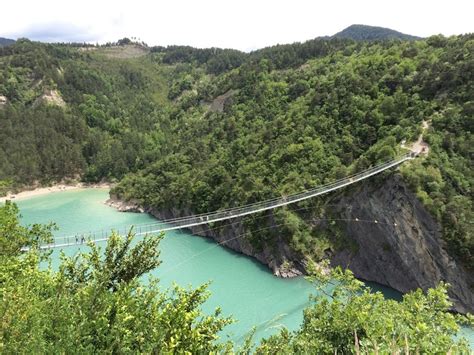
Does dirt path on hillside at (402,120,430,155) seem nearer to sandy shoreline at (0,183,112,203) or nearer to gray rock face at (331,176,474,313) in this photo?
gray rock face at (331,176,474,313)

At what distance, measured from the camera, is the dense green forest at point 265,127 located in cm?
1948

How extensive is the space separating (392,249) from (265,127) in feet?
49.5

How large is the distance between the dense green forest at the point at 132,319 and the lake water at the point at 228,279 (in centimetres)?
433

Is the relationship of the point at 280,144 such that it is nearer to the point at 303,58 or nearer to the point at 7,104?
the point at 303,58

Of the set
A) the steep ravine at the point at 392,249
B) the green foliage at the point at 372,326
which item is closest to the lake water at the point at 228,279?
the steep ravine at the point at 392,249

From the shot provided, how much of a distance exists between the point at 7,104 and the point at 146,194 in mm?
32568

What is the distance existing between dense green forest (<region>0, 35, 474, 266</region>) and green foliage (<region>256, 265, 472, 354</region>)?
10.3 meters

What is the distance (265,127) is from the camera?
2984 cm

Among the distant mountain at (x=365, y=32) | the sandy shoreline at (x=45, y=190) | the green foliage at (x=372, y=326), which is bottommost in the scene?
the sandy shoreline at (x=45, y=190)

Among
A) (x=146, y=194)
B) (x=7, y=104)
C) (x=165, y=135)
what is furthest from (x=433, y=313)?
(x=7, y=104)

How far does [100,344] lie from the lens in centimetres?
405

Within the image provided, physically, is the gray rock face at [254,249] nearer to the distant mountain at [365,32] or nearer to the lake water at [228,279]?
the lake water at [228,279]

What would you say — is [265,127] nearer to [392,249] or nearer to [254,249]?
[254,249]

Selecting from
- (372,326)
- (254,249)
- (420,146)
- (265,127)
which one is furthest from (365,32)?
(372,326)
